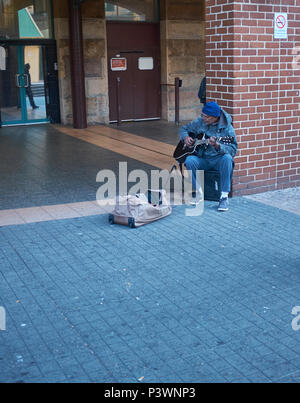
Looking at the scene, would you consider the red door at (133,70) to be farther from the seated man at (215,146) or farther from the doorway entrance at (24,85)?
the seated man at (215,146)

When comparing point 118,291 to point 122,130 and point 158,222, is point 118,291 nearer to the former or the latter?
point 158,222

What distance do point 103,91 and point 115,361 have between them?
1233cm

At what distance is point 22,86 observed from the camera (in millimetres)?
14945

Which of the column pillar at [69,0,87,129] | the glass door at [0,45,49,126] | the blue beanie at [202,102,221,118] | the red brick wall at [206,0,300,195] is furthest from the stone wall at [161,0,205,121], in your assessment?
the blue beanie at [202,102,221,118]

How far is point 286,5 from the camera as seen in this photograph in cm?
741

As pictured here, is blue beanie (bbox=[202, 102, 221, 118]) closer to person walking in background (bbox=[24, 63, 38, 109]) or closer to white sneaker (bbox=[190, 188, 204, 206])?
white sneaker (bbox=[190, 188, 204, 206])

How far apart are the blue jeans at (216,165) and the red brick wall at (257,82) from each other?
1.46 feet

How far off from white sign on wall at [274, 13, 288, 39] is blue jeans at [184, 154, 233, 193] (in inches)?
73.7

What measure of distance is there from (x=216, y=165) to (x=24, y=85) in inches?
368

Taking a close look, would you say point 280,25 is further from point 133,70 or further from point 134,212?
point 133,70

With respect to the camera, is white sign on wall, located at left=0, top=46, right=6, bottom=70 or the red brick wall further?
white sign on wall, located at left=0, top=46, right=6, bottom=70

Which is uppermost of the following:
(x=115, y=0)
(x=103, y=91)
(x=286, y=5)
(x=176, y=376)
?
(x=115, y=0)

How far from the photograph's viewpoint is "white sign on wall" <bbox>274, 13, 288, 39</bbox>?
7348 millimetres

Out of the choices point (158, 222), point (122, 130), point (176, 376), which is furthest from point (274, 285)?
point (122, 130)
